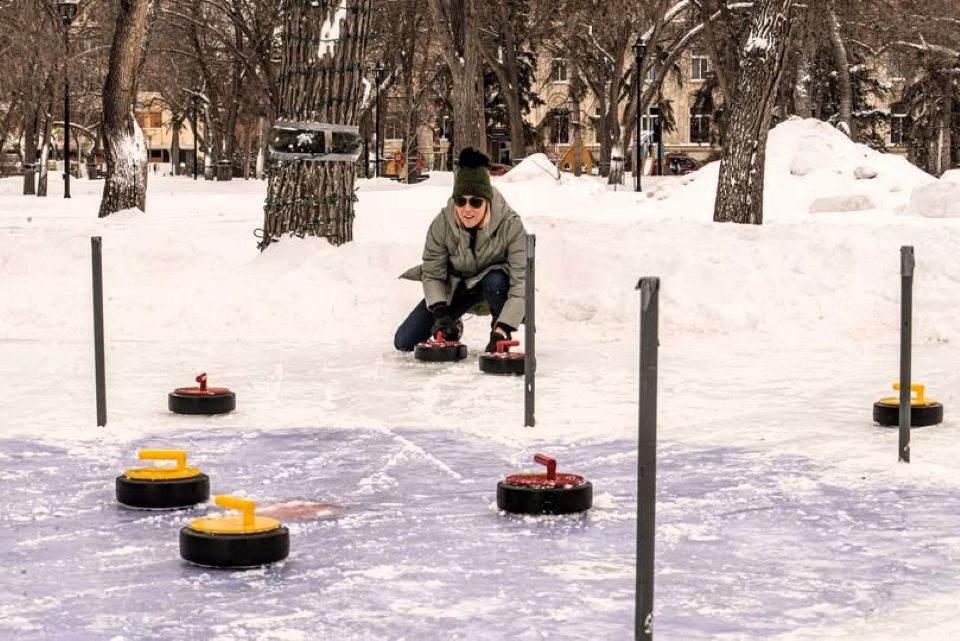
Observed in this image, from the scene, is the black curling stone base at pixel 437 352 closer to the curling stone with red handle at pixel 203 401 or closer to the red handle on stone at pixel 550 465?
the curling stone with red handle at pixel 203 401

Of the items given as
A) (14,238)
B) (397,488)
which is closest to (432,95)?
(14,238)

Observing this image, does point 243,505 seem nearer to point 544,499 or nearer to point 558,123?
point 544,499

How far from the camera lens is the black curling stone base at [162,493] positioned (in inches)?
241

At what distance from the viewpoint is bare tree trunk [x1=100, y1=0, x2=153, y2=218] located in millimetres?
24328

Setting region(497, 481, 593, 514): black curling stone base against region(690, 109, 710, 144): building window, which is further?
region(690, 109, 710, 144): building window

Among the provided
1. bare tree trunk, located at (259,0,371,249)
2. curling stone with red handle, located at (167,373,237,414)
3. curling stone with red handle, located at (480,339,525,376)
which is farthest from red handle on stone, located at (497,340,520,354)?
bare tree trunk, located at (259,0,371,249)

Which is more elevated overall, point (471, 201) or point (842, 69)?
point (842, 69)

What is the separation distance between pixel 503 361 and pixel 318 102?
4661 mm

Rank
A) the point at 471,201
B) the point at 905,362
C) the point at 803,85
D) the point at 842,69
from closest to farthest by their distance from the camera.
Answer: the point at 905,362
the point at 471,201
the point at 803,85
the point at 842,69

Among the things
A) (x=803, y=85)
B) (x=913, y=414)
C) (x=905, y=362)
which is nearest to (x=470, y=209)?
(x=913, y=414)

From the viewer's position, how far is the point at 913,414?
8.23m

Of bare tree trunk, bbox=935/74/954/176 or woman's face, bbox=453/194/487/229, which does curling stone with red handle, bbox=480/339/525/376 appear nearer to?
woman's face, bbox=453/194/487/229

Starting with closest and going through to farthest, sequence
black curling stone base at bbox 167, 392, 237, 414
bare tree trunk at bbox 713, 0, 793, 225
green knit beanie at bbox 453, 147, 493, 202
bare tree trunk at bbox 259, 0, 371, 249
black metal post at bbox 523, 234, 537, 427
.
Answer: black metal post at bbox 523, 234, 537, 427 < black curling stone base at bbox 167, 392, 237, 414 < green knit beanie at bbox 453, 147, 493, 202 < bare tree trunk at bbox 259, 0, 371, 249 < bare tree trunk at bbox 713, 0, 793, 225

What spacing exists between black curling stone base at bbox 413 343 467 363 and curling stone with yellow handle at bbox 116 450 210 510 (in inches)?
190
